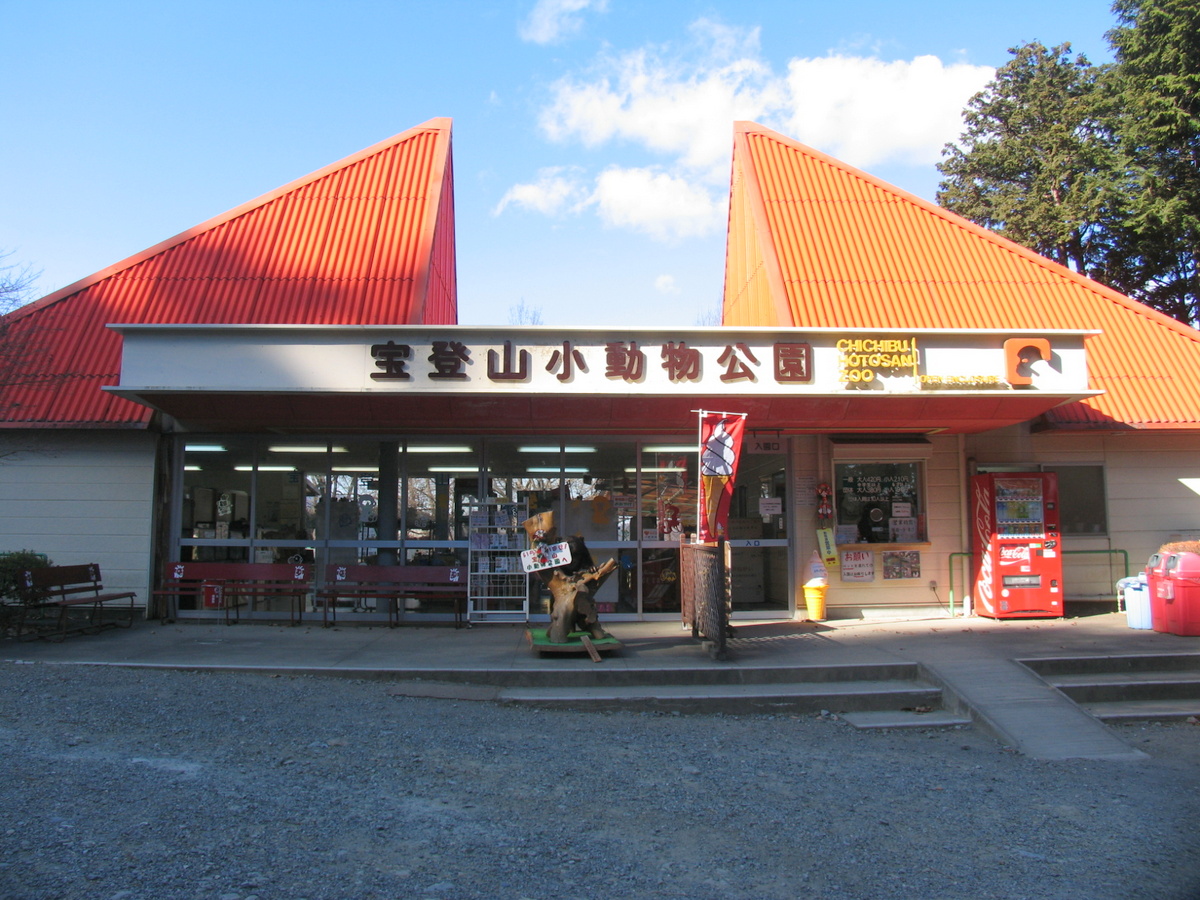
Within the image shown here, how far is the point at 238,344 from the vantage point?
34.1 ft

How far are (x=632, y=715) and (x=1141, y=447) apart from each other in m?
9.36

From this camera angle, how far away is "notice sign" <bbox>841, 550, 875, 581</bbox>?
12180mm

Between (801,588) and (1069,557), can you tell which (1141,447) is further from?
(801,588)

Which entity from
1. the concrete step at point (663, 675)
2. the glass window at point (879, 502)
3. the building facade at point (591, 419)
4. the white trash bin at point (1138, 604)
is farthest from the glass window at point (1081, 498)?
the concrete step at point (663, 675)

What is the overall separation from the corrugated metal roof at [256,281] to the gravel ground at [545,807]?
5568 millimetres

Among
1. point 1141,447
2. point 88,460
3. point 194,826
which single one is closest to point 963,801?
point 194,826

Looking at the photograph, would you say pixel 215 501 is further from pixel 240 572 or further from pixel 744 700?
pixel 744 700

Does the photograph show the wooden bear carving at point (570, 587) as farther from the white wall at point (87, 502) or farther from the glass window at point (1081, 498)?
the glass window at point (1081, 498)

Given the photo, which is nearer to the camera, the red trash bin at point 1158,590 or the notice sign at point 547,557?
the notice sign at point 547,557

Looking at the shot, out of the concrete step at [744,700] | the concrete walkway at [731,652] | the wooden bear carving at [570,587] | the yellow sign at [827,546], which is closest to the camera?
the concrete walkway at [731,652]

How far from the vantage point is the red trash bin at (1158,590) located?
409 inches

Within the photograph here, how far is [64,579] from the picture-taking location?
35.2 ft

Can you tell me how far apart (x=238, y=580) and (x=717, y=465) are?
693cm

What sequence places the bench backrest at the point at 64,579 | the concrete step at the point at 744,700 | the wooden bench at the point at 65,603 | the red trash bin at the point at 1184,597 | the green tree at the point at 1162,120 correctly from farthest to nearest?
the green tree at the point at 1162,120 < the wooden bench at the point at 65,603 < the bench backrest at the point at 64,579 < the red trash bin at the point at 1184,597 < the concrete step at the point at 744,700
